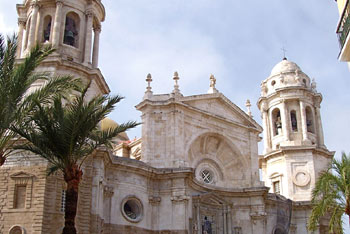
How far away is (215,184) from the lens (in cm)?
3462

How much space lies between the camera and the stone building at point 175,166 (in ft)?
77.0

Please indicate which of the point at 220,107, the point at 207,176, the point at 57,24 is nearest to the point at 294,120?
the point at 220,107

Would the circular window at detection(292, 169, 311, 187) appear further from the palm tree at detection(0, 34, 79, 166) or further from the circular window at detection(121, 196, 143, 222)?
the palm tree at detection(0, 34, 79, 166)

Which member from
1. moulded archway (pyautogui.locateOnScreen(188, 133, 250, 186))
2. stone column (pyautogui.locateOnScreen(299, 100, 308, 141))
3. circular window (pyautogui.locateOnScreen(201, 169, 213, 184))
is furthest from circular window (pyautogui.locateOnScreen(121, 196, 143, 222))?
stone column (pyautogui.locateOnScreen(299, 100, 308, 141))

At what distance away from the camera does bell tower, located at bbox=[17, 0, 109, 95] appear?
2800 cm

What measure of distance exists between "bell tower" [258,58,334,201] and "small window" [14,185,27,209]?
69.4 ft

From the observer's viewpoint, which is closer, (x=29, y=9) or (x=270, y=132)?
(x=29, y=9)

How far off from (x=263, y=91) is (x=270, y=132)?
369 centimetres

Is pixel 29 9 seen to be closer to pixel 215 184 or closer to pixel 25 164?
pixel 25 164

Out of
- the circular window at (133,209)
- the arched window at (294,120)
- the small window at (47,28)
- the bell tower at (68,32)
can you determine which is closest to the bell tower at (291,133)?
the arched window at (294,120)

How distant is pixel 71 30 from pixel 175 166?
10.0 m

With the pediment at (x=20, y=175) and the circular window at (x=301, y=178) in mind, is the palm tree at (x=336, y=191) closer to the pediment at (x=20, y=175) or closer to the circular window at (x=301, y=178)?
the pediment at (x=20, y=175)

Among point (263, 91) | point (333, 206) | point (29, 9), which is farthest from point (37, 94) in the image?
point (263, 91)

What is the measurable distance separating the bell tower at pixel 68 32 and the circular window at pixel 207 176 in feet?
30.2
